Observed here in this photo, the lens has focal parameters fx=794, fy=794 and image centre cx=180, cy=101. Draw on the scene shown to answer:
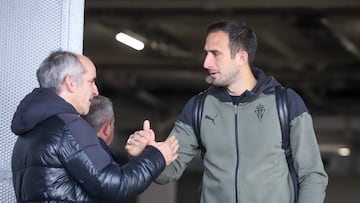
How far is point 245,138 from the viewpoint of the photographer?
3.34m

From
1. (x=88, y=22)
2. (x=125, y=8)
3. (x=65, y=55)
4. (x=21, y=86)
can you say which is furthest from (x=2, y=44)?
(x=88, y=22)

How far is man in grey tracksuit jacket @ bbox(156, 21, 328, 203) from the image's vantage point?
130 inches

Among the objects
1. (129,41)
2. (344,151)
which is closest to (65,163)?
(129,41)

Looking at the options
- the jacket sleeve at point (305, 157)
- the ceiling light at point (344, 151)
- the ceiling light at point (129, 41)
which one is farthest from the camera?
the ceiling light at point (344, 151)

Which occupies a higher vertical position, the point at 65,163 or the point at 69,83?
the point at 69,83

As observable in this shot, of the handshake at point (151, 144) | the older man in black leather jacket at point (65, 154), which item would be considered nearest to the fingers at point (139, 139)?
the handshake at point (151, 144)

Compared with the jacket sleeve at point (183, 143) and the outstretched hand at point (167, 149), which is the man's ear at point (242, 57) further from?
the outstretched hand at point (167, 149)

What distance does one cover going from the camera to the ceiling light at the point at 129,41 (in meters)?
9.84

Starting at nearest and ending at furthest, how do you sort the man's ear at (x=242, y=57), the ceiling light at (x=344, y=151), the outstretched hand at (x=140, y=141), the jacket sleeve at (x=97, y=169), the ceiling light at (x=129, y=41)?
the jacket sleeve at (x=97, y=169) → the outstretched hand at (x=140, y=141) → the man's ear at (x=242, y=57) → the ceiling light at (x=129, y=41) → the ceiling light at (x=344, y=151)

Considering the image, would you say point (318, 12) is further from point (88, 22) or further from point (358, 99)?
point (358, 99)

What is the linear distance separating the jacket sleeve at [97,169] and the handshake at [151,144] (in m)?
0.11

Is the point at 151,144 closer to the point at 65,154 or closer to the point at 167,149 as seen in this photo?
the point at 167,149

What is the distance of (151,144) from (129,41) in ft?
23.6

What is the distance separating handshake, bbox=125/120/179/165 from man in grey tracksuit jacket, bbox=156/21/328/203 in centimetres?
41
